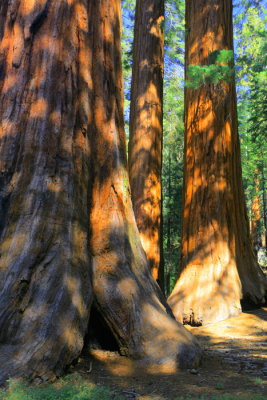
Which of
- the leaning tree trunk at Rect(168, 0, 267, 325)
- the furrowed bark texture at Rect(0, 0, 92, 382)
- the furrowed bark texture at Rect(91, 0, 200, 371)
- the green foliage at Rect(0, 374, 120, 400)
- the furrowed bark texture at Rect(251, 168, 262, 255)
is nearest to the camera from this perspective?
the green foliage at Rect(0, 374, 120, 400)

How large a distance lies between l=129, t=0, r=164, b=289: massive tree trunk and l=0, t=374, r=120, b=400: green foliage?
598 cm

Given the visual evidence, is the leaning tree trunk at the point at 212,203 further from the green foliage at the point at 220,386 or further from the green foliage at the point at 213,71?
the green foliage at the point at 220,386

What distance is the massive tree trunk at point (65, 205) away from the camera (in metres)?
2.89

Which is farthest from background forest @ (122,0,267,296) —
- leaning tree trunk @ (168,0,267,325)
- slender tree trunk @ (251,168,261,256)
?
leaning tree trunk @ (168,0,267,325)

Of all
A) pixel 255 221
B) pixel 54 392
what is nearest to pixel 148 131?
pixel 54 392

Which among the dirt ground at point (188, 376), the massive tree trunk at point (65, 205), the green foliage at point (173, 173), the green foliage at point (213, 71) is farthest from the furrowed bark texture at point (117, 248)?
the green foliage at point (173, 173)

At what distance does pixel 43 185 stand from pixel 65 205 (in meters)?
0.28

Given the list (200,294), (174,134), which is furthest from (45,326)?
(174,134)

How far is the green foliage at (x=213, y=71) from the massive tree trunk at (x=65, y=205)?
3.09m

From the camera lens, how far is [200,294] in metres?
6.62

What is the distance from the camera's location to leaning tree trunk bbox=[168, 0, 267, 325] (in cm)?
666

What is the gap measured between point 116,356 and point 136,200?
5.71 m

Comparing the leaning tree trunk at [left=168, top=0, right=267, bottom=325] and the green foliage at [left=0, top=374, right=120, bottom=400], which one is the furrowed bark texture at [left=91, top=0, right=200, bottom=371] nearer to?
the green foliage at [left=0, top=374, right=120, bottom=400]

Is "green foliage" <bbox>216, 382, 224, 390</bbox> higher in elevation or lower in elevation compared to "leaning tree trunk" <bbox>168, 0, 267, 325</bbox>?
lower
